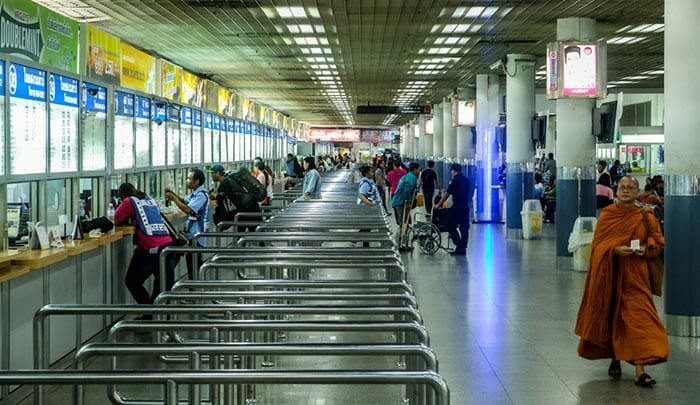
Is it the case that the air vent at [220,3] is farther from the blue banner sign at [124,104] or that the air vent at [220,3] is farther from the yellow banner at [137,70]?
the blue banner sign at [124,104]

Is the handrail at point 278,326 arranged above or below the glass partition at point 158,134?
below

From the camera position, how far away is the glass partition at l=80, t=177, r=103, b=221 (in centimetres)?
1103

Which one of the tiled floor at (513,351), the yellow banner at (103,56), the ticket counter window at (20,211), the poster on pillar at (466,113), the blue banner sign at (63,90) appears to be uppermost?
the poster on pillar at (466,113)

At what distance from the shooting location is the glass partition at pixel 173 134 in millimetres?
16291

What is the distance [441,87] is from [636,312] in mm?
26339

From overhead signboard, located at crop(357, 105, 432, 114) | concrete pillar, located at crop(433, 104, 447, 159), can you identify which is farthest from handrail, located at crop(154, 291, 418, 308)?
concrete pillar, located at crop(433, 104, 447, 159)

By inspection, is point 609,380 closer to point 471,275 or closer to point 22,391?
point 22,391

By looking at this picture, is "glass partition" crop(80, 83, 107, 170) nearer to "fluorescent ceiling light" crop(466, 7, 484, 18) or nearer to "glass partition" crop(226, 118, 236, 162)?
"fluorescent ceiling light" crop(466, 7, 484, 18)

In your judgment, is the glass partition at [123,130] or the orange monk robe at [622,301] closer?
the orange monk robe at [622,301]

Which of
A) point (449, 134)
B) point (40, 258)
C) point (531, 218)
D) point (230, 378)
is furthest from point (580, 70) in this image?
point (449, 134)

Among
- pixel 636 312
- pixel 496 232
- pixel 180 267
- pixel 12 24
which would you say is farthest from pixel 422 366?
pixel 496 232

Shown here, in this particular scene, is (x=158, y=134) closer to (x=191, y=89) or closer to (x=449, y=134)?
(x=191, y=89)

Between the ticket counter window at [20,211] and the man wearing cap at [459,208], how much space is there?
30.9 ft

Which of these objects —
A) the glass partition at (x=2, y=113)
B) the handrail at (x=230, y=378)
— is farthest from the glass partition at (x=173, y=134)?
the handrail at (x=230, y=378)
